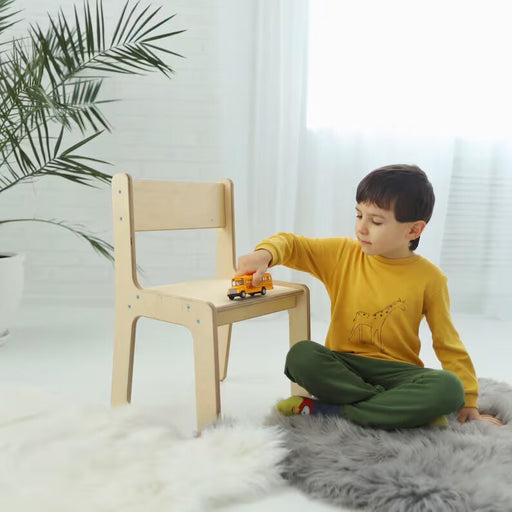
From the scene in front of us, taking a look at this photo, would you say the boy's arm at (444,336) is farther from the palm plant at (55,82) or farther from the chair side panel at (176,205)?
the palm plant at (55,82)

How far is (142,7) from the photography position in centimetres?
222

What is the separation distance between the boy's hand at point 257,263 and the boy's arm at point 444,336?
0.34 m

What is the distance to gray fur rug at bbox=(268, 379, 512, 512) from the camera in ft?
2.76

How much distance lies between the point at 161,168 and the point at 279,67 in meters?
0.61

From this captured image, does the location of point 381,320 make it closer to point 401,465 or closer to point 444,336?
point 444,336

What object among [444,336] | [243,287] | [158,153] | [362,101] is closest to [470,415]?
[444,336]

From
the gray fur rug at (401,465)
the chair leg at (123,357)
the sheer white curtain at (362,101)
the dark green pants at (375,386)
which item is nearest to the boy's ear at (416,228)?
the dark green pants at (375,386)

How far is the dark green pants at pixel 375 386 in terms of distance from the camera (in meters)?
1.03

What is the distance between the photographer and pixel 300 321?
1305 mm

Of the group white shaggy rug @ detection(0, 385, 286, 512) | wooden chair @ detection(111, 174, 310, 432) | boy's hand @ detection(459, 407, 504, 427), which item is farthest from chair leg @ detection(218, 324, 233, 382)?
boy's hand @ detection(459, 407, 504, 427)

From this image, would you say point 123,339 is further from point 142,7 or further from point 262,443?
point 142,7

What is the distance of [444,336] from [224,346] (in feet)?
1.88

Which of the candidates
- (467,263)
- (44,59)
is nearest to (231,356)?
(44,59)

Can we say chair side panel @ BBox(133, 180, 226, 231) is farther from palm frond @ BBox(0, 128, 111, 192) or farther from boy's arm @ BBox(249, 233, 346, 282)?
palm frond @ BBox(0, 128, 111, 192)
